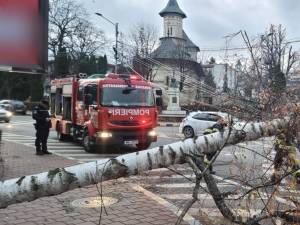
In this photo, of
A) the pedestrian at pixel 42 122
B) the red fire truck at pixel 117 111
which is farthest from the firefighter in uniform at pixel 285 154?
the pedestrian at pixel 42 122

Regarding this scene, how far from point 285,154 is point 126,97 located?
37.7ft

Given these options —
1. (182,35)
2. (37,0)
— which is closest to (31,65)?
(37,0)

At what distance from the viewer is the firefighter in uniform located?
4.77m

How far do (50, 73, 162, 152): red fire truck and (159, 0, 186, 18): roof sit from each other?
272 ft

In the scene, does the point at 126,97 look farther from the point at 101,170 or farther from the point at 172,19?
the point at 172,19

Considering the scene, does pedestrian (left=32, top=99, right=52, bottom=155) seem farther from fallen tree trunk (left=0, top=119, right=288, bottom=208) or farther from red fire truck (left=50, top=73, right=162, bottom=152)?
fallen tree trunk (left=0, top=119, right=288, bottom=208)

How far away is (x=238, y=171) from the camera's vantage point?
19.2 feet

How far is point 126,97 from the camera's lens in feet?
53.5

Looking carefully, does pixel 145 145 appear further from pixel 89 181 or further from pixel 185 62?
pixel 185 62

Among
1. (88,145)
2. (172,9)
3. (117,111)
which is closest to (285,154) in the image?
(117,111)

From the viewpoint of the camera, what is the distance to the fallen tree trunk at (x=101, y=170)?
3893 mm

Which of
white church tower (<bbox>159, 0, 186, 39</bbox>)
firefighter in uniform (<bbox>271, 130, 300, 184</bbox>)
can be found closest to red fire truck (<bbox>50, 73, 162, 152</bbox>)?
firefighter in uniform (<bbox>271, 130, 300, 184</bbox>)

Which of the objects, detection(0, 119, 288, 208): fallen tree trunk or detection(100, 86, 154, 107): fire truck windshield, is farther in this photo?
detection(100, 86, 154, 107): fire truck windshield

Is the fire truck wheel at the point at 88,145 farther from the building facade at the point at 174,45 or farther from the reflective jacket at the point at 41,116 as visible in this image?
the building facade at the point at 174,45
